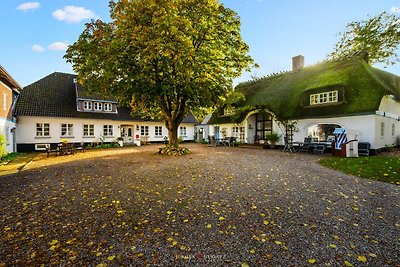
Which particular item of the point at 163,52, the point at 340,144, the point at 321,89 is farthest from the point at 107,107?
the point at 340,144

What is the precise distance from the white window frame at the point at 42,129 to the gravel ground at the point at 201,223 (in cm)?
1719

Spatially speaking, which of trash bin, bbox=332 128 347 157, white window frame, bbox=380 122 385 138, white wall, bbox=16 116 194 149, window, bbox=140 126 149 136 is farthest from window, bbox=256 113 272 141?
window, bbox=140 126 149 136

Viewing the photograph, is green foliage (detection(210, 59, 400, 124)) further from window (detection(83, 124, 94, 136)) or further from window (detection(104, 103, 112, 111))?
window (detection(83, 124, 94, 136))

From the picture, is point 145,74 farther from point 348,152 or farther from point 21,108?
point 21,108

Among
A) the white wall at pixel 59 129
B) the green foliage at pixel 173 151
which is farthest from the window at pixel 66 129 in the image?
the green foliage at pixel 173 151

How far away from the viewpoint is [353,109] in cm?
1472

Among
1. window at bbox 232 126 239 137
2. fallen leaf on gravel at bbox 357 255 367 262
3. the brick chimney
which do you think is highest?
the brick chimney

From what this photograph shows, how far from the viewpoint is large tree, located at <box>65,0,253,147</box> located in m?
11.0

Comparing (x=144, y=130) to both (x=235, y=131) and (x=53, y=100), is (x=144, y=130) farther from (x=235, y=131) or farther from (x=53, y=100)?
(x=235, y=131)

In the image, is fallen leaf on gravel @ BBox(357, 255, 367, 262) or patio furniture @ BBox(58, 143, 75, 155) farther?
patio furniture @ BBox(58, 143, 75, 155)

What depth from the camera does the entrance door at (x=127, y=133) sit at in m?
27.8

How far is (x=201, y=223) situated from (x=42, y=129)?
23.9 metres

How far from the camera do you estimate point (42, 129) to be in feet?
70.0

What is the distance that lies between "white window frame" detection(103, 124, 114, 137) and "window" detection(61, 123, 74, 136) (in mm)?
3562
